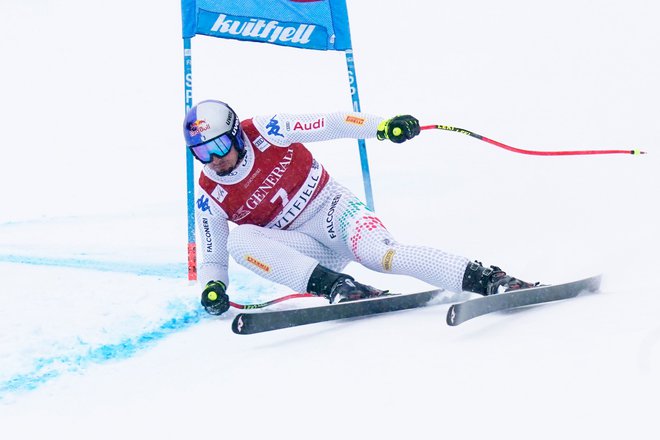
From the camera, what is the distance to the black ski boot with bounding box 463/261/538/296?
3115mm

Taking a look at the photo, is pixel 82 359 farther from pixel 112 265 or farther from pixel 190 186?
pixel 112 265

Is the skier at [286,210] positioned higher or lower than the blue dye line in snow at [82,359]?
higher

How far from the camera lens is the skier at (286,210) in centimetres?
356

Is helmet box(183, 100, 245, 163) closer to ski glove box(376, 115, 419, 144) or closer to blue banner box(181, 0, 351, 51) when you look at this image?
ski glove box(376, 115, 419, 144)

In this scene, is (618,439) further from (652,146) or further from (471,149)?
(471,149)

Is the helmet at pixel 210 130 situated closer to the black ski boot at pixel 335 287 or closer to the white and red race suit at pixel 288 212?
the white and red race suit at pixel 288 212

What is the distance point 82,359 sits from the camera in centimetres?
313

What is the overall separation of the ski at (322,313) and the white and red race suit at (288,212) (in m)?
0.16

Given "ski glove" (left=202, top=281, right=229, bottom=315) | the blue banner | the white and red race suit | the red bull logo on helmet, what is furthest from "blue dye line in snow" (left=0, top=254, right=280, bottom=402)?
the blue banner

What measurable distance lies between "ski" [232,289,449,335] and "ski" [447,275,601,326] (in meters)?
0.60

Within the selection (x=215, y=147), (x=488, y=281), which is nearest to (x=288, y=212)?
(x=215, y=147)

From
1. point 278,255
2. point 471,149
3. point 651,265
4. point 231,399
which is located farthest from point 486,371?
point 471,149

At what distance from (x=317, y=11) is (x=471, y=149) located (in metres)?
4.21

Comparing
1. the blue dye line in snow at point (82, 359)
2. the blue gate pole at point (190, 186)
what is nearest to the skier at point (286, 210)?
the blue dye line in snow at point (82, 359)
